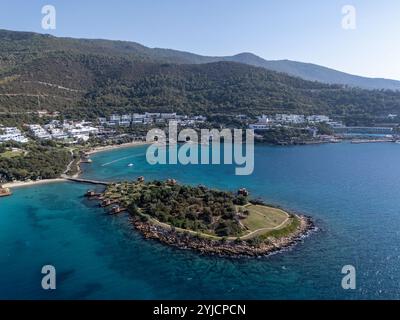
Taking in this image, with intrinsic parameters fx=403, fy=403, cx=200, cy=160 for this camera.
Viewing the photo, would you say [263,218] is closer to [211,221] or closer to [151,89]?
[211,221]

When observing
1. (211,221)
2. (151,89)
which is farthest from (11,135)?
(151,89)

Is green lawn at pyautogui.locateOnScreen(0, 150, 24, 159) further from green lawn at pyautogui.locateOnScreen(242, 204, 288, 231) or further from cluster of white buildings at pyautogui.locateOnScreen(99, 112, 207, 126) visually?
green lawn at pyautogui.locateOnScreen(242, 204, 288, 231)

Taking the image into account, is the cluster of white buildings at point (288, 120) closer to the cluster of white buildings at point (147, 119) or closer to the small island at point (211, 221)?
the cluster of white buildings at point (147, 119)

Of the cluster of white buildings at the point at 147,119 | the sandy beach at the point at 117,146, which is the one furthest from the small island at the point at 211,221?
the cluster of white buildings at the point at 147,119

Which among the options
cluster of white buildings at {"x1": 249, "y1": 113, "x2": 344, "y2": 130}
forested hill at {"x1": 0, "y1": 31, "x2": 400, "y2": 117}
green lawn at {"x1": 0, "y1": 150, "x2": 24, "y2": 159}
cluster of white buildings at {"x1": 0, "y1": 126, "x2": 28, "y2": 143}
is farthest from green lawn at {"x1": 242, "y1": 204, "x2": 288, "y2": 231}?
forested hill at {"x1": 0, "y1": 31, "x2": 400, "y2": 117}
